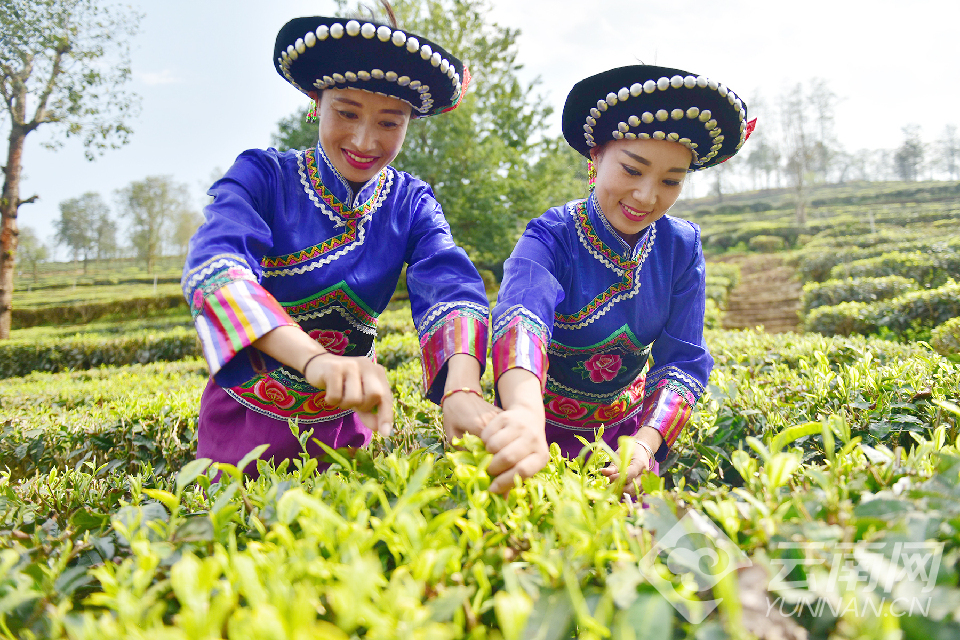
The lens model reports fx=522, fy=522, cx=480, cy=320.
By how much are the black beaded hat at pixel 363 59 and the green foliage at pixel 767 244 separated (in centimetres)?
2773

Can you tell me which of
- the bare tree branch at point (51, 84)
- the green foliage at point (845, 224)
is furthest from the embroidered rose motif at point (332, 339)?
the bare tree branch at point (51, 84)

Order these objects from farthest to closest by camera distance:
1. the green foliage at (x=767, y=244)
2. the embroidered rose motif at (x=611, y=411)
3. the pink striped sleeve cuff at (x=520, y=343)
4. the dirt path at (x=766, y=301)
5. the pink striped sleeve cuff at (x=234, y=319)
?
the green foliage at (x=767, y=244)
the dirt path at (x=766, y=301)
the embroidered rose motif at (x=611, y=411)
the pink striped sleeve cuff at (x=520, y=343)
the pink striped sleeve cuff at (x=234, y=319)

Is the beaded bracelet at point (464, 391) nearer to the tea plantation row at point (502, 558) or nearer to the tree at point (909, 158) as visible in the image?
the tea plantation row at point (502, 558)

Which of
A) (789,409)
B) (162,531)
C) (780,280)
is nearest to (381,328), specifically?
(789,409)

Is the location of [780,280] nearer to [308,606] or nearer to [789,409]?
[789,409]

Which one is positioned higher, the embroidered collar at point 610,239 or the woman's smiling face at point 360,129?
the woman's smiling face at point 360,129

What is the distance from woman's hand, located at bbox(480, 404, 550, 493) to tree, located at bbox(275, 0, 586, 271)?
11741mm

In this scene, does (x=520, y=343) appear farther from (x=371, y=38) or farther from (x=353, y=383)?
(x=371, y=38)

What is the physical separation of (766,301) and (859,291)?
4143mm

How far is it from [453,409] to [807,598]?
0.74 meters

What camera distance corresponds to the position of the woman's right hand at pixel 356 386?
3.15ft

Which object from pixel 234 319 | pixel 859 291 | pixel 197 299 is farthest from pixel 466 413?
pixel 859 291

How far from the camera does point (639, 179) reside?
166 cm

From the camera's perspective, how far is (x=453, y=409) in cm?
117
